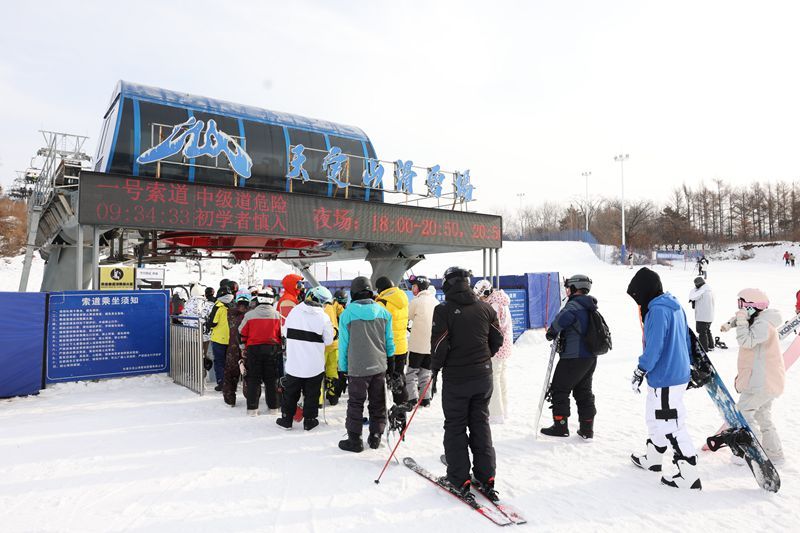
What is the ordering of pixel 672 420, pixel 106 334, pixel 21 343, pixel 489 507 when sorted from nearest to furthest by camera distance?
pixel 489 507
pixel 672 420
pixel 21 343
pixel 106 334

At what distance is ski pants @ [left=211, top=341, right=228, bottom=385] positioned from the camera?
8180 mm

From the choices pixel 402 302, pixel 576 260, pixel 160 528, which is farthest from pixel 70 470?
pixel 576 260

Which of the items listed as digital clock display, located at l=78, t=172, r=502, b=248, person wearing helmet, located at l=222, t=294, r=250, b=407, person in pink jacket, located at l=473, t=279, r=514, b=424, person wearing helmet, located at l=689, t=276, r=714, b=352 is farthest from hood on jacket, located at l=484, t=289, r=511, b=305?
A: person wearing helmet, located at l=689, t=276, r=714, b=352

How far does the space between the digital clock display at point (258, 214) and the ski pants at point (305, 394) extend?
5.72 meters

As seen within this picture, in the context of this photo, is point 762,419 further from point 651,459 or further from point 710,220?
point 710,220

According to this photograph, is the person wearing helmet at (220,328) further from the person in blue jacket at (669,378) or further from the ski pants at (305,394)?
the person in blue jacket at (669,378)

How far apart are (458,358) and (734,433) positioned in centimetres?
268

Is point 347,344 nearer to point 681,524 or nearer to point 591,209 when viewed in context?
point 681,524

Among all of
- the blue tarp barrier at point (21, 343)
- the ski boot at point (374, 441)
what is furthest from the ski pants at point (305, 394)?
the blue tarp barrier at point (21, 343)

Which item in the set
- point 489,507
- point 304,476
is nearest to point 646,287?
point 489,507

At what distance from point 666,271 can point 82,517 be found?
42.4 metres

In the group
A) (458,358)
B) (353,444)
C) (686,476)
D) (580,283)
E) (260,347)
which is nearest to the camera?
(458,358)

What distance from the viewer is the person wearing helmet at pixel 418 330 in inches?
273

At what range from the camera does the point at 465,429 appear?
13.3 feet
